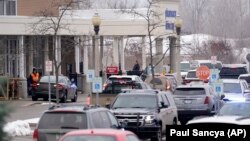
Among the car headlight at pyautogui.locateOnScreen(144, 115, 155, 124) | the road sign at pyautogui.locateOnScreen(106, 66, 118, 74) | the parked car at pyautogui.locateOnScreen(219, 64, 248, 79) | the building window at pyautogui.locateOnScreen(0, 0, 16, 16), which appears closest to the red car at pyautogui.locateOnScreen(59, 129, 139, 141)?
the car headlight at pyautogui.locateOnScreen(144, 115, 155, 124)

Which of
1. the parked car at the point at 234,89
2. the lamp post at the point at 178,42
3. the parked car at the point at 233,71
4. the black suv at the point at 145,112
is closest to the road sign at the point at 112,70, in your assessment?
the lamp post at the point at 178,42

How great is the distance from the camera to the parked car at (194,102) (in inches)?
1217

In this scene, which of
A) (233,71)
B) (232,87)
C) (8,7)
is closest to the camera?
(232,87)

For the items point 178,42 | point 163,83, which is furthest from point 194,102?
point 178,42

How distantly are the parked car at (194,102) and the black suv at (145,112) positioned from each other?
16.2 ft

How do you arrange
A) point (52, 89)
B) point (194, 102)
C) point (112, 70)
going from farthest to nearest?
point (112, 70)
point (52, 89)
point (194, 102)

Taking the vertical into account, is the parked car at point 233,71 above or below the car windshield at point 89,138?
above

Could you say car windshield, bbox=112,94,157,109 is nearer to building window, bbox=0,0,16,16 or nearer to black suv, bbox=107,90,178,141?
black suv, bbox=107,90,178,141

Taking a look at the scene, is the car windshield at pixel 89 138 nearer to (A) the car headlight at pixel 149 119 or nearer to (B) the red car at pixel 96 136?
(B) the red car at pixel 96 136

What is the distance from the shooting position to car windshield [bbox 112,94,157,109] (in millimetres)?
24312

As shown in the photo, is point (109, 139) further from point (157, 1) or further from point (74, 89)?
point (157, 1)

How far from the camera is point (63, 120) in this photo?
17156 millimetres

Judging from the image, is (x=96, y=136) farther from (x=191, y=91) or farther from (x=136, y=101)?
(x=191, y=91)

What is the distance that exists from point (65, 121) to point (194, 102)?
577 inches
